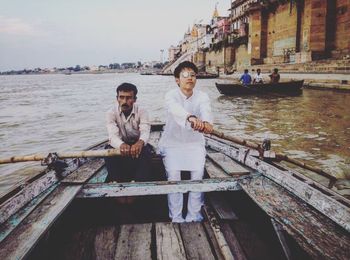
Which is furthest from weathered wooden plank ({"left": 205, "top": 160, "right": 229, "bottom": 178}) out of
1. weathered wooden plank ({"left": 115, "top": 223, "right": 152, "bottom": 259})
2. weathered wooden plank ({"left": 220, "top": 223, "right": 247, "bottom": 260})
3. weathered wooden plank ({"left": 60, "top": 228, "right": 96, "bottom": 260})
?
weathered wooden plank ({"left": 60, "top": 228, "right": 96, "bottom": 260})

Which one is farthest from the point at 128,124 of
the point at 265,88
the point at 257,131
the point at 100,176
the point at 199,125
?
the point at 265,88

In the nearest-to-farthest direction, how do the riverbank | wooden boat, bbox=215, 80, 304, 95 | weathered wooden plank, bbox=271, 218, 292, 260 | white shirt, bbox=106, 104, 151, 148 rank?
weathered wooden plank, bbox=271, 218, 292, 260
white shirt, bbox=106, 104, 151, 148
the riverbank
wooden boat, bbox=215, 80, 304, 95

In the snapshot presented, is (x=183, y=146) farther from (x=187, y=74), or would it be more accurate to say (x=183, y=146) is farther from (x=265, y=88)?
(x=265, y=88)

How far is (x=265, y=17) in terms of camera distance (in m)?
34.9

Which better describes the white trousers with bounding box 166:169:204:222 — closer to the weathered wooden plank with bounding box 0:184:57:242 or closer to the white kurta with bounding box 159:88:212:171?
the white kurta with bounding box 159:88:212:171

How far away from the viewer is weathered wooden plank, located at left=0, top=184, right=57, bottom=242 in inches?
80.1

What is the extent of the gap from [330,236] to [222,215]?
1.12 metres

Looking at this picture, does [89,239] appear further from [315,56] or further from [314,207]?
[315,56]

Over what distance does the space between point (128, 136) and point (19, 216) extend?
1656mm

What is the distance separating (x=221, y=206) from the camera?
10.2 feet

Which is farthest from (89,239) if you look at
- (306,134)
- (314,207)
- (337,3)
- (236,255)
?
(337,3)

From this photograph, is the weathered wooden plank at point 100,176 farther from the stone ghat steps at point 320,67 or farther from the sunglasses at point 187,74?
the stone ghat steps at point 320,67

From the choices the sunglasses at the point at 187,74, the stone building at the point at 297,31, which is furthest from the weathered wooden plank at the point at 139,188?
the stone building at the point at 297,31

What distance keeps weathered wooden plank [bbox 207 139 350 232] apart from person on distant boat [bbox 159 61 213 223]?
520mm
